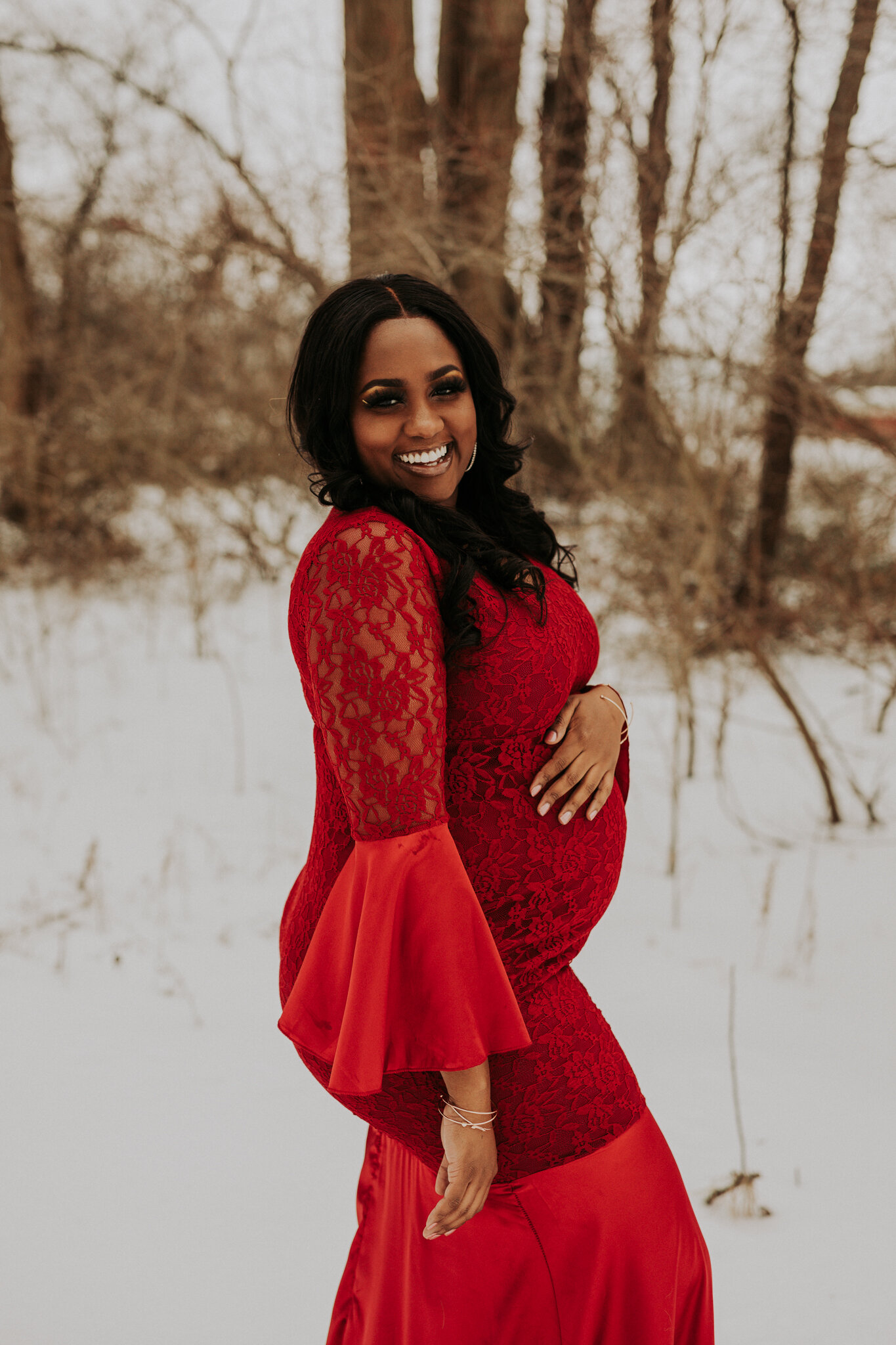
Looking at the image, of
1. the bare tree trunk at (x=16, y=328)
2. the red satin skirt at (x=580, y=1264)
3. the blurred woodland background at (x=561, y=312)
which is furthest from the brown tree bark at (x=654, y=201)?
the bare tree trunk at (x=16, y=328)

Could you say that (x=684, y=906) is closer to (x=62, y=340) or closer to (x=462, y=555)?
(x=462, y=555)

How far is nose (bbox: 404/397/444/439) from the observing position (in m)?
1.33

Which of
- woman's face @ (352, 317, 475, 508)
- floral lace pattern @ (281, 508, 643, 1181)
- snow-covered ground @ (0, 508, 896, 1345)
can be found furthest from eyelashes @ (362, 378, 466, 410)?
snow-covered ground @ (0, 508, 896, 1345)

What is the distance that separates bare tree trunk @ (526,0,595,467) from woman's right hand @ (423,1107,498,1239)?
11.2 ft

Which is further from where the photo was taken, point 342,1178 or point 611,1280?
point 342,1178

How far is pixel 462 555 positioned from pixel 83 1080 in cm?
228

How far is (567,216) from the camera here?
4.48 metres

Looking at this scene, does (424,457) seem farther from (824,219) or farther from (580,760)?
(824,219)

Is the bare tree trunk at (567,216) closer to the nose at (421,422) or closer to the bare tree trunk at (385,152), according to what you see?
the bare tree trunk at (385,152)

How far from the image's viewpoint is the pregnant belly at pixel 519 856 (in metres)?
1.26

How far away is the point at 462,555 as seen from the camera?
1.28 m

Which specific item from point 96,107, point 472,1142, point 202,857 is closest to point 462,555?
point 472,1142

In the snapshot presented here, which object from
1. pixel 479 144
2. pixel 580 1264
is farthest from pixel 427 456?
pixel 479 144

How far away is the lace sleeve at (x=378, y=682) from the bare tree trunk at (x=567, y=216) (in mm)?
3108
